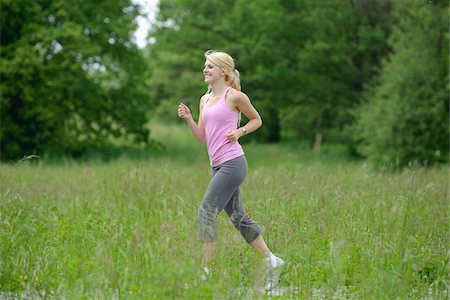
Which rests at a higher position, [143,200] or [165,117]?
[143,200]

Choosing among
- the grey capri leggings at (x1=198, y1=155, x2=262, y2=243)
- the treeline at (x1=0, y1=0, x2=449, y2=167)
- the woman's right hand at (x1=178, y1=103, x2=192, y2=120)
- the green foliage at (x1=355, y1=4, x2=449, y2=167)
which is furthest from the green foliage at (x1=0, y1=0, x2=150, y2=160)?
the grey capri leggings at (x1=198, y1=155, x2=262, y2=243)

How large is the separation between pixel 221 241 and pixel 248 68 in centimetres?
2278

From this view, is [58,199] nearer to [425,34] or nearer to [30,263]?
[30,263]

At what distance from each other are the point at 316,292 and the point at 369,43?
22.9 metres

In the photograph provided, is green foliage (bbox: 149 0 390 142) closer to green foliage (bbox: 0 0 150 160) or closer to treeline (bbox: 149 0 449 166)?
treeline (bbox: 149 0 449 166)

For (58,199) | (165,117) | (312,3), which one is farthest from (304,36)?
→ (58,199)

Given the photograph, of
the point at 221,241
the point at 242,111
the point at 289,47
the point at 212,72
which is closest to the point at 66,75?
the point at 289,47

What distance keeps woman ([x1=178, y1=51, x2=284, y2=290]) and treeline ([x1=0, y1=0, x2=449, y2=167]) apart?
42.3 ft

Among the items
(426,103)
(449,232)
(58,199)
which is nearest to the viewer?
(449,232)

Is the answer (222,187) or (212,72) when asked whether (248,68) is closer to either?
(212,72)

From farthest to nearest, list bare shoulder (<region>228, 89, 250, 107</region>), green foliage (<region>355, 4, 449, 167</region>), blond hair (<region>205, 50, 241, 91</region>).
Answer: green foliage (<region>355, 4, 449, 167</region>) < blond hair (<region>205, 50, 241, 91</region>) < bare shoulder (<region>228, 89, 250, 107</region>)

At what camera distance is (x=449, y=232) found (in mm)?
6656

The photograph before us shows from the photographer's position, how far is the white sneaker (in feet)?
16.6

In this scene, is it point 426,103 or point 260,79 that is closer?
point 426,103
